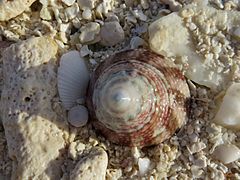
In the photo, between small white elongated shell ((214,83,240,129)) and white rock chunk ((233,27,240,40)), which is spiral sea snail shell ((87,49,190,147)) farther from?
white rock chunk ((233,27,240,40))

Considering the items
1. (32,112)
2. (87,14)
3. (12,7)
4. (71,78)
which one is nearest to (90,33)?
(87,14)

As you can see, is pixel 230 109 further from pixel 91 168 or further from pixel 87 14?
pixel 87 14

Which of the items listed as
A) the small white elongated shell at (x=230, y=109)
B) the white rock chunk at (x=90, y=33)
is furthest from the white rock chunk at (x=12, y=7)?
the small white elongated shell at (x=230, y=109)

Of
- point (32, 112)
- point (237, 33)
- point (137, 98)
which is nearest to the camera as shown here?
point (137, 98)

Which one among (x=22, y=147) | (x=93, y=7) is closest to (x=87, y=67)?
(x=93, y=7)

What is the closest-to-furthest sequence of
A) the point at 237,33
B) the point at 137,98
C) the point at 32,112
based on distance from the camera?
the point at 137,98, the point at 32,112, the point at 237,33

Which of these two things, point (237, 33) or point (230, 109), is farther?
point (237, 33)
